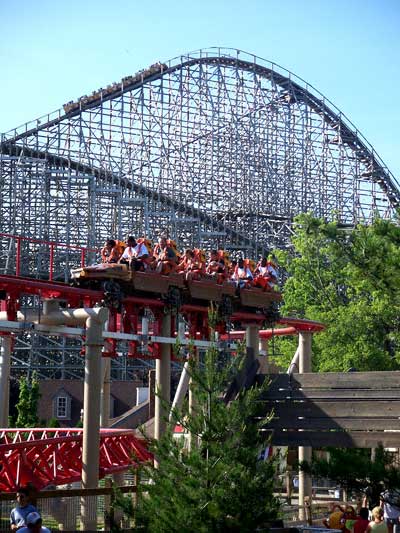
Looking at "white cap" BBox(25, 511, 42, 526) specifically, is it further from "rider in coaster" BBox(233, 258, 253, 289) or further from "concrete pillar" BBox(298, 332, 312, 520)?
"rider in coaster" BBox(233, 258, 253, 289)

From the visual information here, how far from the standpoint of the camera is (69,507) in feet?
37.4

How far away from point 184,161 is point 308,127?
6.47m

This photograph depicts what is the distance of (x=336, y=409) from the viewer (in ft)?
44.0

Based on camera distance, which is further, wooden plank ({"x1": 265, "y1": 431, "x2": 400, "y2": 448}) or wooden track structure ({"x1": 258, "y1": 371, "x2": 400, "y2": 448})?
wooden track structure ({"x1": 258, "y1": 371, "x2": 400, "y2": 448})

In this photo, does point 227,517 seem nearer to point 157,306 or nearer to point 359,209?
point 157,306

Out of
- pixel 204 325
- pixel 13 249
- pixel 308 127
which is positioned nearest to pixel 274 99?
pixel 308 127

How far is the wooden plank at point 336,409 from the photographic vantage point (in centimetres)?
1303

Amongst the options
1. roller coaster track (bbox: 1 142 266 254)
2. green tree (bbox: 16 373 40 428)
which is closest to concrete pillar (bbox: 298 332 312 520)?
green tree (bbox: 16 373 40 428)

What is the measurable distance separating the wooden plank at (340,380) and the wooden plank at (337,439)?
617 millimetres

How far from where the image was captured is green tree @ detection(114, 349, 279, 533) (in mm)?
9148

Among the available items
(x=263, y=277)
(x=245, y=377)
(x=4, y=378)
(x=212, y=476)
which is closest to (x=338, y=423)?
(x=245, y=377)

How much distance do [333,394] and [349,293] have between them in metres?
17.1

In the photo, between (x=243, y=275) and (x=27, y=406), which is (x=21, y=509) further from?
(x=27, y=406)

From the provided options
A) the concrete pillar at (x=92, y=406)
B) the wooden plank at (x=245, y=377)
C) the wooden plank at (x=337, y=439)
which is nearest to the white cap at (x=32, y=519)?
the wooden plank at (x=337, y=439)
